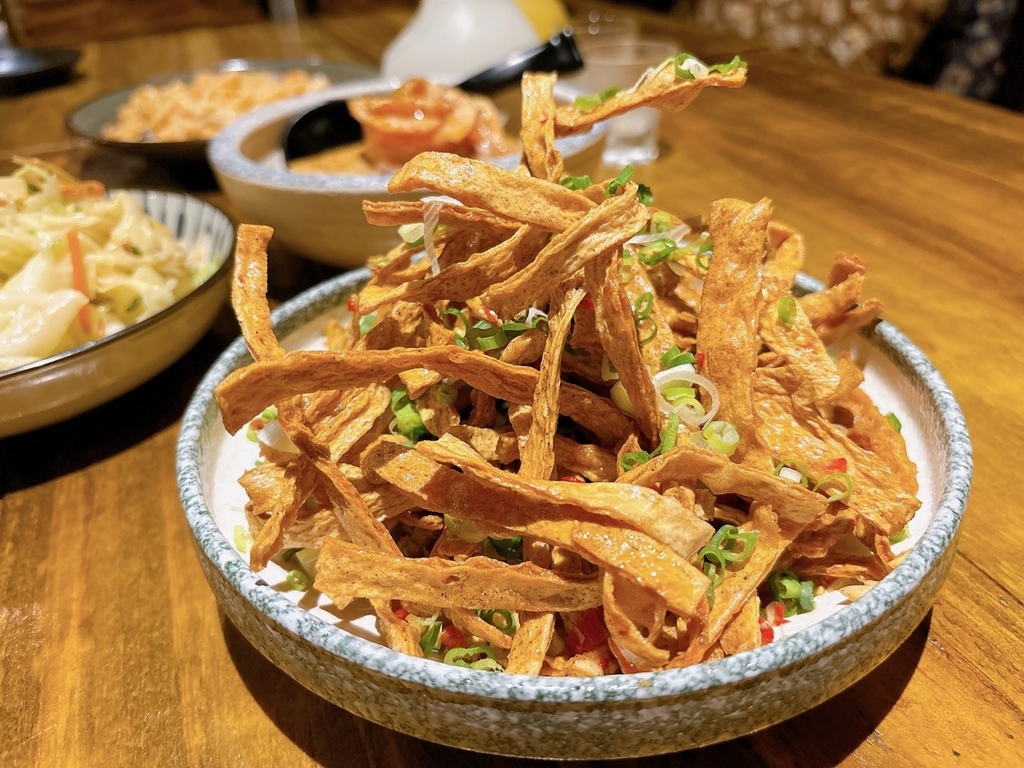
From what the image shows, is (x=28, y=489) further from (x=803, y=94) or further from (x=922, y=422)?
(x=803, y=94)

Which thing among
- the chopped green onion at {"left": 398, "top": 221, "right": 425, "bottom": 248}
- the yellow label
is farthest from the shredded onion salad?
the yellow label

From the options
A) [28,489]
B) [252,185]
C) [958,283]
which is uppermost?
[252,185]

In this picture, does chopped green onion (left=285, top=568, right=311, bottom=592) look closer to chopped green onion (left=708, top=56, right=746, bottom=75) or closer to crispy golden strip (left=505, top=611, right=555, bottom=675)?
crispy golden strip (left=505, top=611, right=555, bottom=675)

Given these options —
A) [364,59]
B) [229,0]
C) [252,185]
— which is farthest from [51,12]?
[252,185]

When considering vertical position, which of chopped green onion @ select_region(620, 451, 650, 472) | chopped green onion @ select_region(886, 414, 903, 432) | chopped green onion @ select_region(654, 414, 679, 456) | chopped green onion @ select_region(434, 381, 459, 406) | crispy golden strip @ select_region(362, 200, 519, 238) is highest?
crispy golden strip @ select_region(362, 200, 519, 238)

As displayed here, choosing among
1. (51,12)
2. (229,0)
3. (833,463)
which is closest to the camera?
(833,463)

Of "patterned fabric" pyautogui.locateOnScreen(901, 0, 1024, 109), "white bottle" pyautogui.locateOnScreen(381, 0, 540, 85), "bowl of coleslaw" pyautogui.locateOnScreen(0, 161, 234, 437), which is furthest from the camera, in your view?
"patterned fabric" pyautogui.locateOnScreen(901, 0, 1024, 109)

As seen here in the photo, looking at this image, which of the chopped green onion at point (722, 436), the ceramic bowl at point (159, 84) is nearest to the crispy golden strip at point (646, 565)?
the chopped green onion at point (722, 436)
